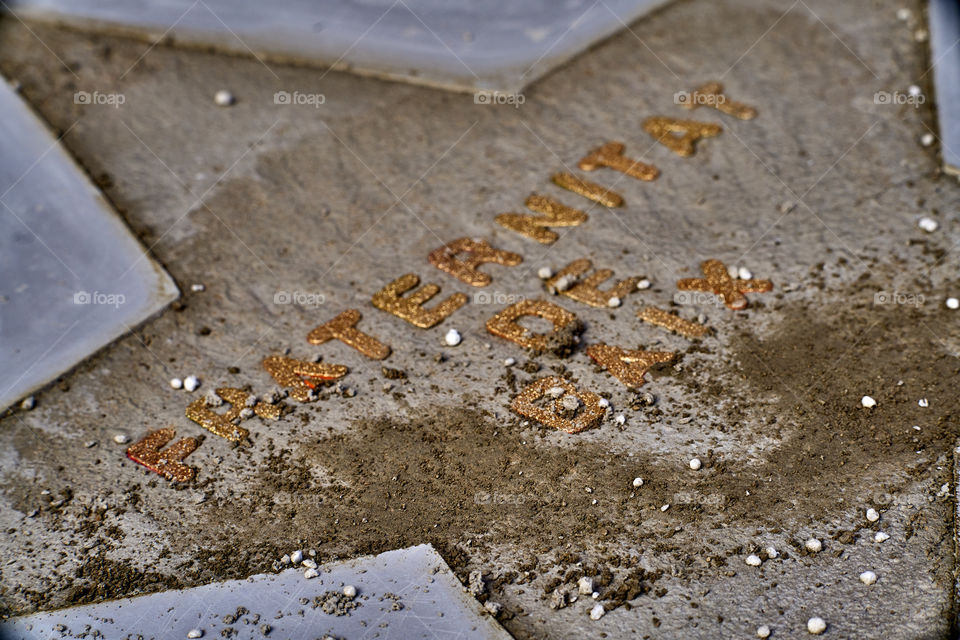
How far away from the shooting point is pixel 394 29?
734 centimetres

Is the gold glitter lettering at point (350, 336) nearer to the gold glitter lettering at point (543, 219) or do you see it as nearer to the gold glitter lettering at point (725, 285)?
the gold glitter lettering at point (543, 219)

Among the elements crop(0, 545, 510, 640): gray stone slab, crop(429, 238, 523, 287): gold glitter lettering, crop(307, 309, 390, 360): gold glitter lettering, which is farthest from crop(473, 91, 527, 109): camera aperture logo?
crop(0, 545, 510, 640): gray stone slab

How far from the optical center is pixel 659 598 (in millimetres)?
3674

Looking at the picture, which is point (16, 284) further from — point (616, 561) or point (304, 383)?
point (616, 561)

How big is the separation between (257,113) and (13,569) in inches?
147

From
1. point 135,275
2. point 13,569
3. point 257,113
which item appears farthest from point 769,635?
point 257,113

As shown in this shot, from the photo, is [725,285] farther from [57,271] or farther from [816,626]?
[57,271]

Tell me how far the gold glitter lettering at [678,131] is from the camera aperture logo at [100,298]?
3565 millimetres

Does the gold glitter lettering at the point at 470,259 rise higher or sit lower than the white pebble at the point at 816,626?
higher

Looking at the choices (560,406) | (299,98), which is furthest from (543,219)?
(299,98)

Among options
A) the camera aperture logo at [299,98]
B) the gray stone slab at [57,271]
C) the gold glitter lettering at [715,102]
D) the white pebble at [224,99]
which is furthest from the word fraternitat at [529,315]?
the white pebble at [224,99]

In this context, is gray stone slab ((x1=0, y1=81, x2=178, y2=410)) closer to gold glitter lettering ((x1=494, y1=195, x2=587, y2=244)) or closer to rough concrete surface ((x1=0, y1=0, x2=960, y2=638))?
rough concrete surface ((x1=0, y1=0, x2=960, y2=638))

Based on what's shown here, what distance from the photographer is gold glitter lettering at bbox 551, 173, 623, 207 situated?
587cm

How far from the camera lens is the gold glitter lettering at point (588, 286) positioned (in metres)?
5.17
